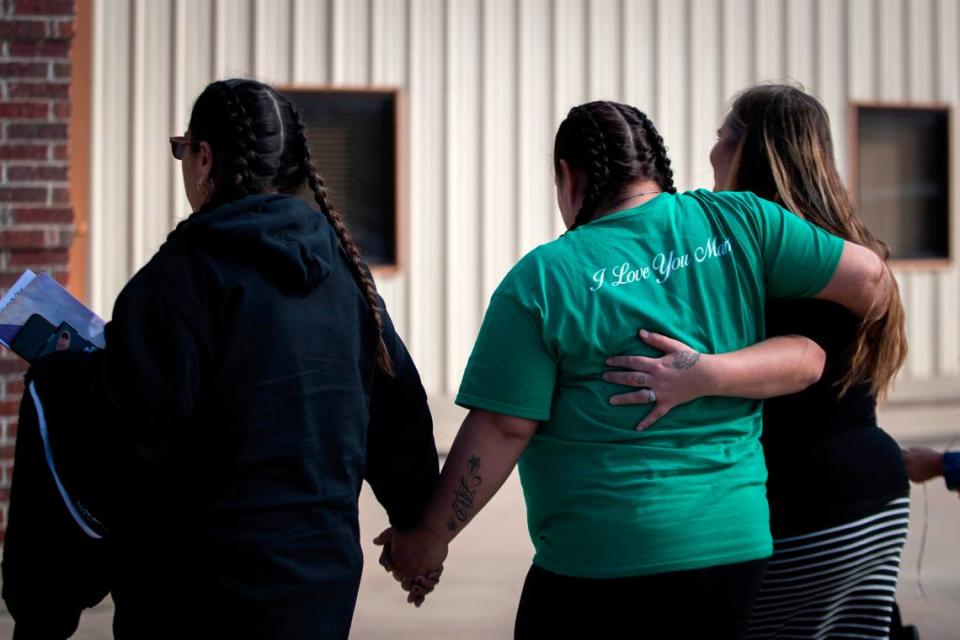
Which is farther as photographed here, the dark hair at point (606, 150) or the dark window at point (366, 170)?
the dark window at point (366, 170)

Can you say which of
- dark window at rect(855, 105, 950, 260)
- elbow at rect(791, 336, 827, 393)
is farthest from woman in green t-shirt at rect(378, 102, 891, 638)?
dark window at rect(855, 105, 950, 260)

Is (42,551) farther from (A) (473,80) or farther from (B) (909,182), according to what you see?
(B) (909,182)

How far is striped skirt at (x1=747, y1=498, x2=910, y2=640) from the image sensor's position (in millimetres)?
2490

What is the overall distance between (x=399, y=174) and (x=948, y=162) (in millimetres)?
3349

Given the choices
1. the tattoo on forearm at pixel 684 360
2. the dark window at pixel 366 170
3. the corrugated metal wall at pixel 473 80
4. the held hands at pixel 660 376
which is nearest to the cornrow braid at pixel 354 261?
the held hands at pixel 660 376

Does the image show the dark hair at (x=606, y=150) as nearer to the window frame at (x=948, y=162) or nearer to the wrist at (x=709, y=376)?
the wrist at (x=709, y=376)

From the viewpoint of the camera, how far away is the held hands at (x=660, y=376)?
205 centimetres

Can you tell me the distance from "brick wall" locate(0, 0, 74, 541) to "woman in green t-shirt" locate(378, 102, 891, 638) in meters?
3.04

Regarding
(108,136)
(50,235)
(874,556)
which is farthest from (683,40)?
(874,556)

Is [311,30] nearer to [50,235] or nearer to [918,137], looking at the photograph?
[50,235]

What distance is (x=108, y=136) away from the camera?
538 cm

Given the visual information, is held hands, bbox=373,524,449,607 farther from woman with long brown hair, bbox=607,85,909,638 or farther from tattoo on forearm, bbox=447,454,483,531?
woman with long brown hair, bbox=607,85,909,638

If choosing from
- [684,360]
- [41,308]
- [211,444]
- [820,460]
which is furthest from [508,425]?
[41,308]

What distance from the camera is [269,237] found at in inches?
77.6
